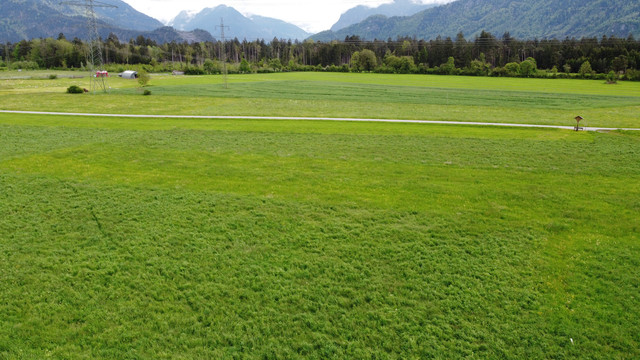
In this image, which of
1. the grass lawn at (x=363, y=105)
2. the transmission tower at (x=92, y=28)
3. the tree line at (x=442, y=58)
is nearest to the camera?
the grass lawn at (x=363, y=105)

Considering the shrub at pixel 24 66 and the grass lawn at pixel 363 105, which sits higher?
the shrub at pixel 24 66

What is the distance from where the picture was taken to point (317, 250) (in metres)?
13.6

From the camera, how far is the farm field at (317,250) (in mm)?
9578

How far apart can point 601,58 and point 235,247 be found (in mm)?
152686

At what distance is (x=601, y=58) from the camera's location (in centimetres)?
12719

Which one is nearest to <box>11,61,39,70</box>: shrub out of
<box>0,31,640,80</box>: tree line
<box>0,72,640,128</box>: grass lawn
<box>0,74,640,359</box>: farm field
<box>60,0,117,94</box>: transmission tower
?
<box>0,31,640,80</box>: tree line

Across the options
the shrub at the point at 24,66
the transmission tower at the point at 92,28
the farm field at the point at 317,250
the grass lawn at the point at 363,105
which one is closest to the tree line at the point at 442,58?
the shrub at the point at 24,66

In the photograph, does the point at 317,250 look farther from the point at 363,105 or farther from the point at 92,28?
the point at 92,28

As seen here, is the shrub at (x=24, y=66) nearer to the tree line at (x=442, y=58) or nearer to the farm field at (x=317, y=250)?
the tree line at (x=442, y=58)

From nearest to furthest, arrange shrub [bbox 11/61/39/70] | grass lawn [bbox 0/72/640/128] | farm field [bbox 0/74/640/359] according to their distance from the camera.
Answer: farm field [bbox 0/74/640/359] → grass lawn [bbox 0/72/640/128] → shrub [bbox 11/61/39/70]

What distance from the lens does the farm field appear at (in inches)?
377

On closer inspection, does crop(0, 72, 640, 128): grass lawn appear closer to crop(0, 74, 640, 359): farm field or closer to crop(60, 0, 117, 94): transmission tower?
crop(60, 0, 117, 94): transmission tower

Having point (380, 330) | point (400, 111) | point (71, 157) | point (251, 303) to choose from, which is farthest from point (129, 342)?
point (400, 111)

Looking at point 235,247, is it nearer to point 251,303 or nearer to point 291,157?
point 251,303
